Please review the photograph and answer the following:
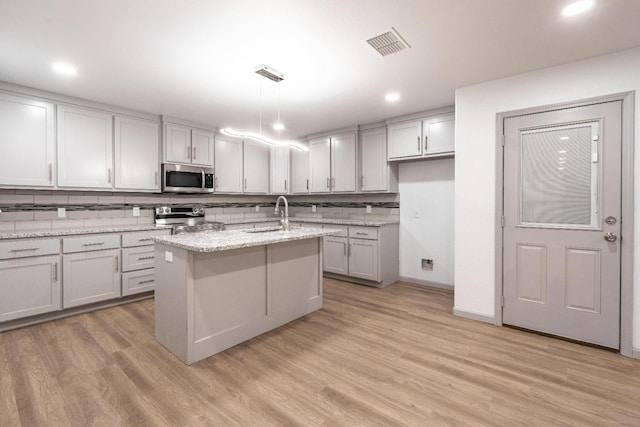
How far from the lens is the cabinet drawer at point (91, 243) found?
10.7ft

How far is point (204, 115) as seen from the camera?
14.0ft

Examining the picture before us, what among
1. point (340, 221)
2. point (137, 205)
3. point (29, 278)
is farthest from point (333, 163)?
point (29, 278)

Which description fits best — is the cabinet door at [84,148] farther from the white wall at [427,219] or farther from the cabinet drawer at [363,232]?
the white wall at [427,219]

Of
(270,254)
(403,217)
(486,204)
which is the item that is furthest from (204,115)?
(486,204)

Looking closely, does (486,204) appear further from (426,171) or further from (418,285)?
(418,285)

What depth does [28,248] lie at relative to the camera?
3014mm

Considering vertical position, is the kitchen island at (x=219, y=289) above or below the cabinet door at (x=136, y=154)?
below

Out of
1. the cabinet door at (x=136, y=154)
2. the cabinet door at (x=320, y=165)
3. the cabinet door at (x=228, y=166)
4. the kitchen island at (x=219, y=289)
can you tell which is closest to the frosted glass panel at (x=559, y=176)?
the kitchen island at (x=219, y=289)

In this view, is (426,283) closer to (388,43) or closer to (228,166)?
(388,43)

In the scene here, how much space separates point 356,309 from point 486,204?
6.02ft

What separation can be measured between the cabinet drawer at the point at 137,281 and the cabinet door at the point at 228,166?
5.58 feet

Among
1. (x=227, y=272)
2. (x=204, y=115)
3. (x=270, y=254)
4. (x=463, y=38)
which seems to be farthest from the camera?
(x=204, y=115)

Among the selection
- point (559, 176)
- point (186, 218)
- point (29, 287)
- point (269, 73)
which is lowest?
point (29, 287)

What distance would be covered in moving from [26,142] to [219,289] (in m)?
2.80
